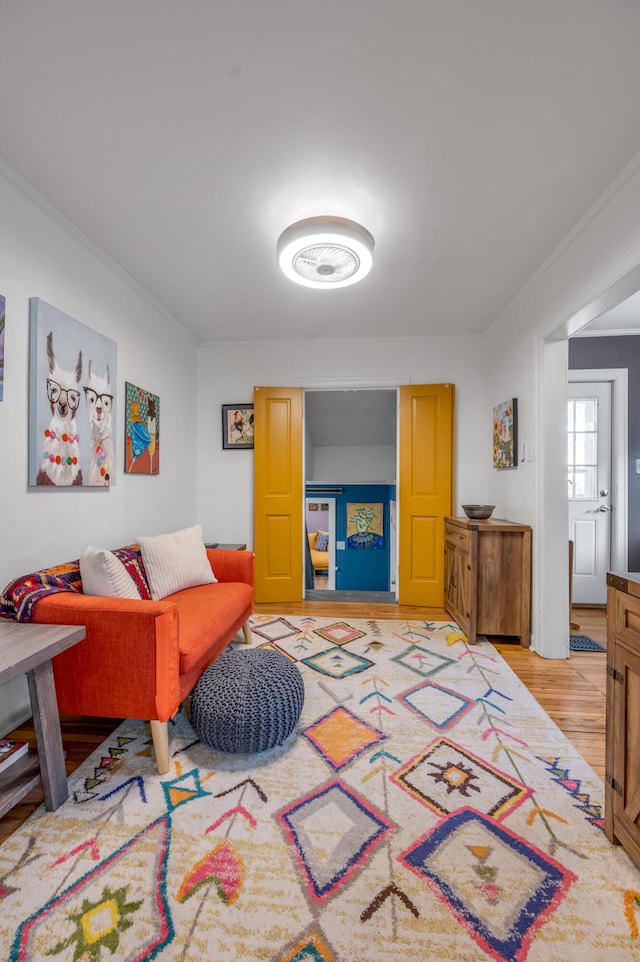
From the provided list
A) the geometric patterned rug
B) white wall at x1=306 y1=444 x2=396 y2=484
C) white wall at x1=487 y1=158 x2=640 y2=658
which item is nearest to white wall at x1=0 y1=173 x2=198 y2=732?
the geometric patterned rug

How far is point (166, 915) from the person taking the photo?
1.06m

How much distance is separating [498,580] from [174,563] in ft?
7.32

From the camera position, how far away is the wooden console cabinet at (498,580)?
2877 mm

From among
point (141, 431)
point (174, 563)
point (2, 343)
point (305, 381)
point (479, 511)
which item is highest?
point (305, 381)

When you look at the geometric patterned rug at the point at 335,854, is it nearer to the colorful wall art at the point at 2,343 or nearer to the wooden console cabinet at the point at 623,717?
the wooden console cabinet at the point at 623,717

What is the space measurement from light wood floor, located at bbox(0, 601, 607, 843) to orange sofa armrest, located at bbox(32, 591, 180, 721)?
1.00 feet

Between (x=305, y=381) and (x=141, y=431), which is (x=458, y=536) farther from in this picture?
(x=141, y=431)

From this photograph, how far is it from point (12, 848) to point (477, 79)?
2.94m

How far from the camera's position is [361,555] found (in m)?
6.20

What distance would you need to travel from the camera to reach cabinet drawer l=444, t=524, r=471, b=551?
305 centimetres

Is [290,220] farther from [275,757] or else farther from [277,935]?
[277,935]

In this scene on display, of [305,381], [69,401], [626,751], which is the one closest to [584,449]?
[305,381]

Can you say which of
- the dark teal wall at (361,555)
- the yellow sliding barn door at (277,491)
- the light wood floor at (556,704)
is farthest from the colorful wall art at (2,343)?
the dark teal wall at (361,555)

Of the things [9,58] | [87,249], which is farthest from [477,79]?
[87,249]
